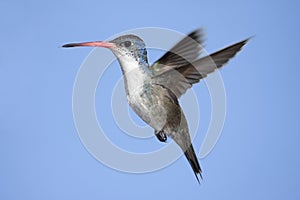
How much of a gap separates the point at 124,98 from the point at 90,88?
103 mm

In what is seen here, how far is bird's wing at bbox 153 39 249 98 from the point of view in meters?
0.59

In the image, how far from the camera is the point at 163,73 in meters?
0.61

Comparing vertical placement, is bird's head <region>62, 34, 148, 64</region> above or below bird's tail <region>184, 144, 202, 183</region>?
above

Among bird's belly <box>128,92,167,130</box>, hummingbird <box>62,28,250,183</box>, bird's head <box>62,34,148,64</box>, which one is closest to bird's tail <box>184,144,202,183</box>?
hummingbird <box>62,28,250,183</box>

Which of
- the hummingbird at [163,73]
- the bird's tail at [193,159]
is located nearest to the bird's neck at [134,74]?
the hummingbird at [163,73]

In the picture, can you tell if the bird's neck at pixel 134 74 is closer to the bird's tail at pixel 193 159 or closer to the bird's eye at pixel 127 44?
the bird's eye at pixel 127 44

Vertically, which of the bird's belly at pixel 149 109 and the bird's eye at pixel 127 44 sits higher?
the bird's eye at pixel 127 44

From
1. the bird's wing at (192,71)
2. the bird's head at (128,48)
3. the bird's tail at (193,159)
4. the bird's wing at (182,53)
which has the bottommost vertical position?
the bird's tail at (193,159)

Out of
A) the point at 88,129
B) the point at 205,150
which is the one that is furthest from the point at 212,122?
the point at 88,129

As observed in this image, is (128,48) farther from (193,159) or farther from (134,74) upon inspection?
(193,159)

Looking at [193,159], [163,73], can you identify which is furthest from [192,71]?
[193,159]

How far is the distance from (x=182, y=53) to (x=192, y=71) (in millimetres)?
79

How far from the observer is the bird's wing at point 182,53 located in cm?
55

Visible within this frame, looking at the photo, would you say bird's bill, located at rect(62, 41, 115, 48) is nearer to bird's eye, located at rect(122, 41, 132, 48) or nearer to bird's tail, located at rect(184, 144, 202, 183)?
bird's eye, located at rect(122, 41, 132, 48)
